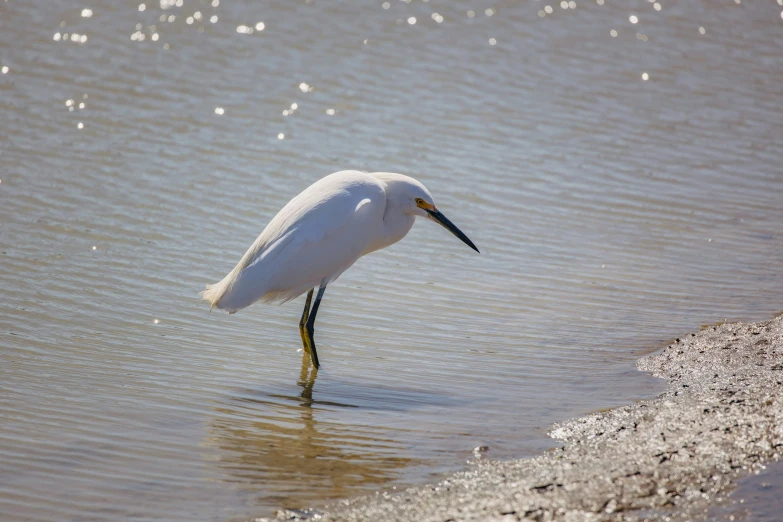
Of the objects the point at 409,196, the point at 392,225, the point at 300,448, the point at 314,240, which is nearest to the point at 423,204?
the point at 409,196

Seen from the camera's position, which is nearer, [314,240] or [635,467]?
[635,467]

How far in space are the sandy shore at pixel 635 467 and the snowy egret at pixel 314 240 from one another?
1639 millimetres

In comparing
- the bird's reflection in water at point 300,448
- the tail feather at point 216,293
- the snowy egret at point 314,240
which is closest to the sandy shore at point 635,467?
the bird's reflection in water at point 300,448

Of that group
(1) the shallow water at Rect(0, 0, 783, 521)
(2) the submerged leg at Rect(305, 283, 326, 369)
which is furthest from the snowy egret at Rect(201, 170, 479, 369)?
(1) the shallow water at Rect(0, 0, 783, 521)

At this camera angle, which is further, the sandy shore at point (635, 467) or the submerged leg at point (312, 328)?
the submerged leg at point (312, 328)

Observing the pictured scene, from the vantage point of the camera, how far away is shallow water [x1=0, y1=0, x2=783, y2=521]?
4.19 meters

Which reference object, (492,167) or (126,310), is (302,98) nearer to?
(492,167)

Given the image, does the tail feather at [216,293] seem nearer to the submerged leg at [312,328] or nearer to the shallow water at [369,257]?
the shallow water at [369,257]

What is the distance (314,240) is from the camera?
5.21m

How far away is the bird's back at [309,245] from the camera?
5.19 metres

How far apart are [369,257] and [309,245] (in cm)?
162

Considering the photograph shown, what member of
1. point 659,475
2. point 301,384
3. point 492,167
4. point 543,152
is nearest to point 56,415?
point 301,384

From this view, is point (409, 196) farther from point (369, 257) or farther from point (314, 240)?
point (369, 257)

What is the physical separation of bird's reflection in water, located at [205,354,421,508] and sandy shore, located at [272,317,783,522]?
7.7 inches
